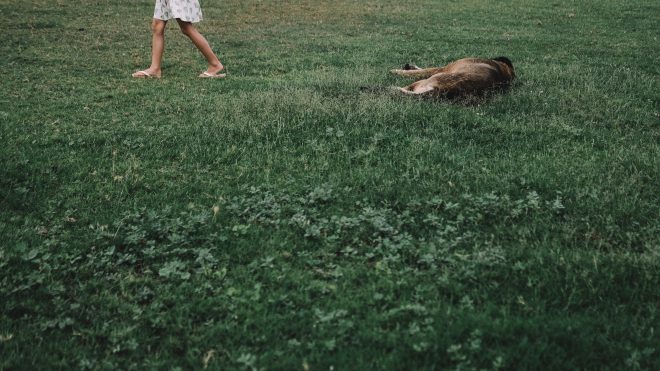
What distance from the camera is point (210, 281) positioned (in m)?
3.15

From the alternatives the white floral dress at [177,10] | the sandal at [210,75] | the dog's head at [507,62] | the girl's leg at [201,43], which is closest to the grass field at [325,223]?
the dog's head at [507,62]

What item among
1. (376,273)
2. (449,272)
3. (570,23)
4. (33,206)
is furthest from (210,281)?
(570,23)

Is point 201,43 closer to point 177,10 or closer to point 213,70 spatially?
point 213,70

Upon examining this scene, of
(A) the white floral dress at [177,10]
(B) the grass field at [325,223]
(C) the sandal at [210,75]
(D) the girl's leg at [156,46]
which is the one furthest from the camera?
(C) the sandal at [210,75]

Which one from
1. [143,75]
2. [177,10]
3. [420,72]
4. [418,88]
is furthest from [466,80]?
[143,75]

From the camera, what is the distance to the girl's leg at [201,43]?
780 centimetres

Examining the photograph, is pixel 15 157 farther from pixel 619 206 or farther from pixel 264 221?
pixel 619 206

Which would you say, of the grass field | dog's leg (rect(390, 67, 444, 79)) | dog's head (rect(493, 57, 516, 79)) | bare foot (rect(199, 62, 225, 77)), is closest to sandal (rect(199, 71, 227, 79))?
bare foot (rect(199, 62, 225, 77))

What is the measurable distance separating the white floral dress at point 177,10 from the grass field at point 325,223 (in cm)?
88

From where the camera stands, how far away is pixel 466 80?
684 centimetres

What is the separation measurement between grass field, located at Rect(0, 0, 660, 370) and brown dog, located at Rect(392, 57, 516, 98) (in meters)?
0.28

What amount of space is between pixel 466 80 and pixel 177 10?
4096mm

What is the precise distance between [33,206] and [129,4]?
13081 millimetres

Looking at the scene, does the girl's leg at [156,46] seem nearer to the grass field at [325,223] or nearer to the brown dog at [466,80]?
the grass field at [325,223]
